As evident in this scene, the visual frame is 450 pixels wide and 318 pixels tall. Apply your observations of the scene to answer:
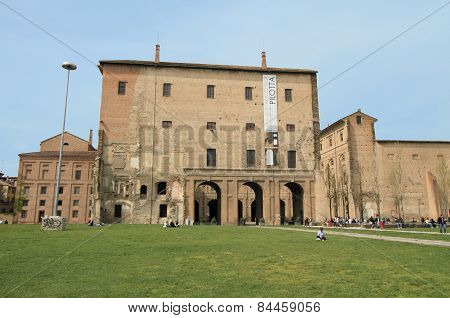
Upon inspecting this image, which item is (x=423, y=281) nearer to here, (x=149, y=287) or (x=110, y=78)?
(x=149, y=287)

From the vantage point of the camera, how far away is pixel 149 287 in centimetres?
590

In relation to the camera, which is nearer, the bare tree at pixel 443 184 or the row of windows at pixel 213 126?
the row of windows at pixel 213 126

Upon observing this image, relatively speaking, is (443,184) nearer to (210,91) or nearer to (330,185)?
(330,185)

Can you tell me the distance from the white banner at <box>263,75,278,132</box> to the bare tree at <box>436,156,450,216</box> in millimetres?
26396

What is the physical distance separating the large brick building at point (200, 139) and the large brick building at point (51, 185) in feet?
106

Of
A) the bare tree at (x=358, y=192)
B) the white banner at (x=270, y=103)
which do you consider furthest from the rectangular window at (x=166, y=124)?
the bare tree at (x=358, y=192)

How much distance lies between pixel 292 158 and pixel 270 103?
683cm

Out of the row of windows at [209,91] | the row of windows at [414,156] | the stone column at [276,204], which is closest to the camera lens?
the stone column at [276,204]

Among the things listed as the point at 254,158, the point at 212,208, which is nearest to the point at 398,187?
the point at 254,158

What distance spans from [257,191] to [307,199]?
574 cm

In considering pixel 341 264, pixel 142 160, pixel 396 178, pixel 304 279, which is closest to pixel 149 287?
pixel 304 279

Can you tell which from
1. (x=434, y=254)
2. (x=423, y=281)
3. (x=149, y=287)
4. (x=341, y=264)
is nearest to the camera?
(x=149, y=287)

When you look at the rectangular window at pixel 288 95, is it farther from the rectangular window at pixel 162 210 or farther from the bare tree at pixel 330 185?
the rectangular window at pixel 162 210

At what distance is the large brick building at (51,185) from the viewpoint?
65500 millimetres
